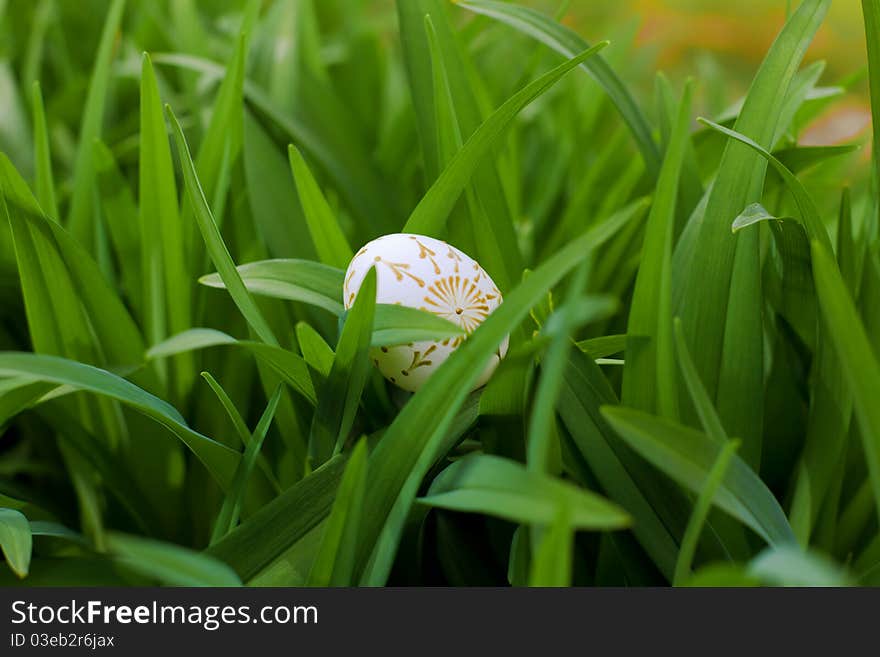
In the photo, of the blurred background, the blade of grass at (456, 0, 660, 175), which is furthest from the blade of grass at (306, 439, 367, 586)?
the blurred background

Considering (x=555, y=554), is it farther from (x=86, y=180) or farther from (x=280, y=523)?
(x=86, y=180)

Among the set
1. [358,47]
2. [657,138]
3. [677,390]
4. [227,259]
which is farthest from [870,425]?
[358,47]

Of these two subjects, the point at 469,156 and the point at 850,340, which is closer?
the point at 850,340

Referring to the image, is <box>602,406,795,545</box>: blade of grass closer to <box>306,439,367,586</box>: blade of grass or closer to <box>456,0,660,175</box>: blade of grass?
<box>306,439,367,586</box>: blade of grass

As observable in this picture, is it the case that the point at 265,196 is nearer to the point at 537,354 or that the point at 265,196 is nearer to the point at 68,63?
the point at 537,354

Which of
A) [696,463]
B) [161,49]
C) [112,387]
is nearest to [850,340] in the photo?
[696,463]

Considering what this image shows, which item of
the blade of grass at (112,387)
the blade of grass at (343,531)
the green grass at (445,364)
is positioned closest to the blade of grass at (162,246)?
the green grass at (445,364)
